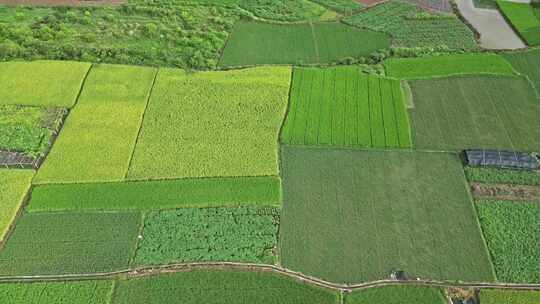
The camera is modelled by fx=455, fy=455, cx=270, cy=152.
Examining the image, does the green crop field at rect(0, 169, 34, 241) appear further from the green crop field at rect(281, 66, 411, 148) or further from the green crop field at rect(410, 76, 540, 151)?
the green crop field at rect(410, 76, 540, 151)

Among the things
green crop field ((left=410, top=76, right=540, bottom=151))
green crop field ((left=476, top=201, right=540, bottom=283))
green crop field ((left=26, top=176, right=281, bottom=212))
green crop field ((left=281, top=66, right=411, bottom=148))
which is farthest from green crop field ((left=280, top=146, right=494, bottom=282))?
green crop field ((left=410, top=76, right=540, bottom=151))

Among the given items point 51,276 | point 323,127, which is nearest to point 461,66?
point 323,127

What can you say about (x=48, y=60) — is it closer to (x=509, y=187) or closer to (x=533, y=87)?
(x=509, y=187)

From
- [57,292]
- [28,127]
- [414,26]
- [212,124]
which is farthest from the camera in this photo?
[414,26]

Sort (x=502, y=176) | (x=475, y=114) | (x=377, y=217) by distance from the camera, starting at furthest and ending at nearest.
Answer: (x=475, y=114)
(x=502, y=176)
(x=377, y=217)

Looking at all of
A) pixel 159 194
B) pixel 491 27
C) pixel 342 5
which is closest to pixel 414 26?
pixel 491 27

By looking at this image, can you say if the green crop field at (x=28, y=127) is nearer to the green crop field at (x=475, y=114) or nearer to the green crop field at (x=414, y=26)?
the green crop field at (x=475, y=114)

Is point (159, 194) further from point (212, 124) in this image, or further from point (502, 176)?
point (502, 176)
